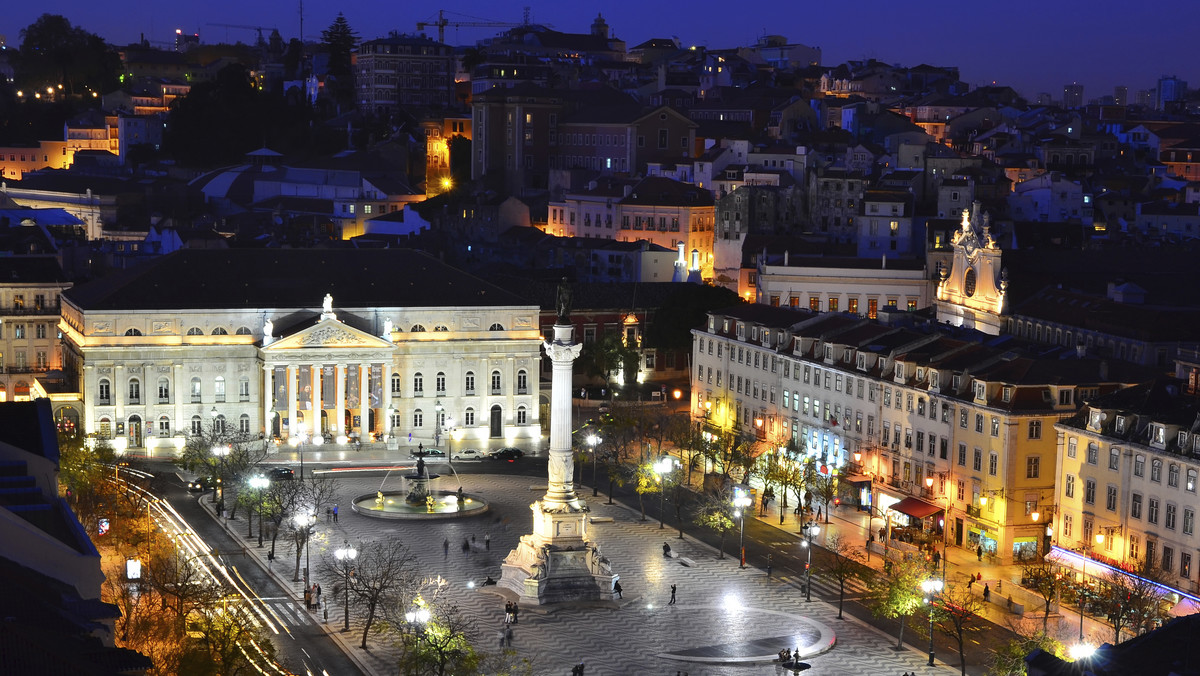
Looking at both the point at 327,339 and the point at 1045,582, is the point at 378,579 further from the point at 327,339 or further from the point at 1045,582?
the point at 327,339

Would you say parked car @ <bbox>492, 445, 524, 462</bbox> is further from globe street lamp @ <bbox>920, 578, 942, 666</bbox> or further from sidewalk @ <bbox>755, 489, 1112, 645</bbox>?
globe street lamp @ <bbox>920, 578, 942, 666</bbox>

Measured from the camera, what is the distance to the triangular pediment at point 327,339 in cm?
10319

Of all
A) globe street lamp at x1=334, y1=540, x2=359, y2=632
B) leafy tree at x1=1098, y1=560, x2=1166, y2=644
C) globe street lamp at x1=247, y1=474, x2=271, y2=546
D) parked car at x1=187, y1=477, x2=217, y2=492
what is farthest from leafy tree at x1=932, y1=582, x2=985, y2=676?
parked car at x1=187, y1=477, x2=217, y2=492

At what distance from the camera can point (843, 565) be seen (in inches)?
2653

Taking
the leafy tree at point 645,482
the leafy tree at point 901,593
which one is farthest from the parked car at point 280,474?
the leafy tree at point 901,593

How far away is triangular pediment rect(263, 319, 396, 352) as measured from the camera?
4063 inches

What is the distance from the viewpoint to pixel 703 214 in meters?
146

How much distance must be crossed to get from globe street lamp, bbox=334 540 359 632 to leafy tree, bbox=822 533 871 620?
1753 cm

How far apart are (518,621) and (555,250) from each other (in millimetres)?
78332

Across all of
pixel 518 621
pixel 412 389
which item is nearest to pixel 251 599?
pixel 518 621

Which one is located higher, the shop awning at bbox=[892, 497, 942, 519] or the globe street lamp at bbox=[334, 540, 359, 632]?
the shop awning at bbox=[892, 497, 942, 519]

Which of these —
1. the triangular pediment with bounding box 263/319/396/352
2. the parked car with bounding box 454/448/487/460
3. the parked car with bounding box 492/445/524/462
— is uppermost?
the triangular pediment with bounding box 263/319/396/352

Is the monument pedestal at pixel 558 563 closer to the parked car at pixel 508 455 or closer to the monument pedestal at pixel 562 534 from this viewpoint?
the monument pedestal at pixel 562 534

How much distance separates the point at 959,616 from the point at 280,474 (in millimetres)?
39099
